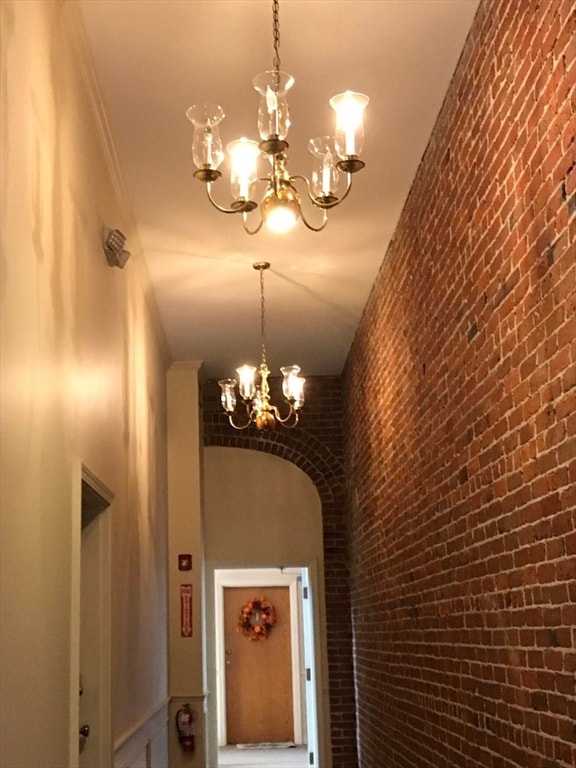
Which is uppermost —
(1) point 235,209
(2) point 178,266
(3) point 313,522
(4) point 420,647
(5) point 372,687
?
(2) point 178,266

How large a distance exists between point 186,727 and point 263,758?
4.72m

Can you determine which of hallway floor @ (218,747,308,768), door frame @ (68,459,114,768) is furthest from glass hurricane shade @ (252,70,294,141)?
hallway floor @ (218,747,308,768)

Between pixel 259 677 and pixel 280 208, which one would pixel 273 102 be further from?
pixel 259 677

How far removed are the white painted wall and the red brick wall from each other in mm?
2991

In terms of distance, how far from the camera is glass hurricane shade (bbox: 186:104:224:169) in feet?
9.10

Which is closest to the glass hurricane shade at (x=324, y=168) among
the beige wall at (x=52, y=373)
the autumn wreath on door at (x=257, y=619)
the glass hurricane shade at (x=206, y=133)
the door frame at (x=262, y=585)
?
the glass hurricane shade at (x=206, y=133)

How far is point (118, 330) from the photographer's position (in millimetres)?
4672

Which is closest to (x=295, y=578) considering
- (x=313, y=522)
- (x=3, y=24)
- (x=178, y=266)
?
(x=313, y=522)

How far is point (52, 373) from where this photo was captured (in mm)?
2898

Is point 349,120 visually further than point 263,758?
No

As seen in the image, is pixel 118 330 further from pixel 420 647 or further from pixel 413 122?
pixel 420 647

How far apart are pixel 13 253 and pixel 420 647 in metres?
3.63

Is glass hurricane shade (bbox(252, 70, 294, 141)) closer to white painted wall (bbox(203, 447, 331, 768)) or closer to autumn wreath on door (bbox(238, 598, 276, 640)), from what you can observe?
white painted wall (bbox(203, 447, 331, 768))

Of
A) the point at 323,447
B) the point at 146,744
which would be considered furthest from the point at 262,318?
the point at 146,744
